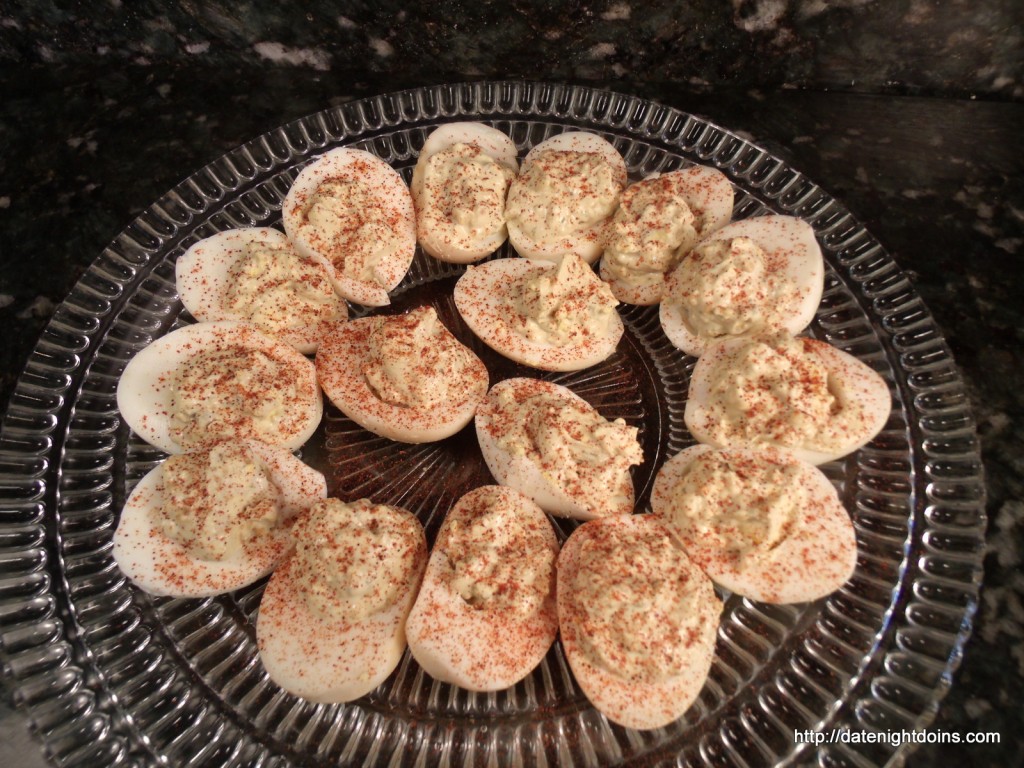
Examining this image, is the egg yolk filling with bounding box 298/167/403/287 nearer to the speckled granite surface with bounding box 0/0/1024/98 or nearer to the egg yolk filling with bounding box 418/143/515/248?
the egg yolk filling with bounding box 418/143/515/248

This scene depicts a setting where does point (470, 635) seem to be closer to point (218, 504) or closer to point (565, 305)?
point (218, 504)

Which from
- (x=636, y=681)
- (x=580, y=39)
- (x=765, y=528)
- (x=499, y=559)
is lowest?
(x=636, y=681)

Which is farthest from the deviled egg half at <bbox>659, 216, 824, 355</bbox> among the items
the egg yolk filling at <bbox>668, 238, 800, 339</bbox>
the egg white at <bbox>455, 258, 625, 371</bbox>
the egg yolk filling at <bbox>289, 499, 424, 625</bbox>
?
the egg yolk filling at <bbox>289, 499, 424, 625</bbox>

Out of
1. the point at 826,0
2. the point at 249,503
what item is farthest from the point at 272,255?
the point at 826,0

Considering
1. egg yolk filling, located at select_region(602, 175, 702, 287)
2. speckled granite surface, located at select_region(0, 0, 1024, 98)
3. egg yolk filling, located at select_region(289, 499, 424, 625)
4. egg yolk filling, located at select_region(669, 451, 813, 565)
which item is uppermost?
speckled granite surface, located at select_region(0, 0, 1024, 98)

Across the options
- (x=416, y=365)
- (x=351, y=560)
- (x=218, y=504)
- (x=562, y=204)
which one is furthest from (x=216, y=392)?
(x=562, y=204)

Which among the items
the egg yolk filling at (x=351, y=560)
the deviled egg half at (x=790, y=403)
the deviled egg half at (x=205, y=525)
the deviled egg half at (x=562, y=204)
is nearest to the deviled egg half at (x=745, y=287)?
the deviled egg half at (x=790, y=403)

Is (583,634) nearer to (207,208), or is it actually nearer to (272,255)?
(272,255)
